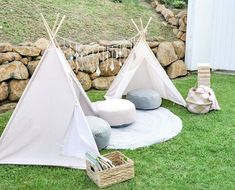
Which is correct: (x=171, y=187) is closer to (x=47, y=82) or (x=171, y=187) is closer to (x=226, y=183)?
(x=226, y=183)

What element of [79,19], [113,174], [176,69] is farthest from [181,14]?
[113,174]

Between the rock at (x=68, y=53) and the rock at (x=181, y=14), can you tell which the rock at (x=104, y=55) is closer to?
the rock at (x=68, y=53)

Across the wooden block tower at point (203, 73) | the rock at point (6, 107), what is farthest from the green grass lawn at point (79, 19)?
the wooden block tower at point (203, 73)

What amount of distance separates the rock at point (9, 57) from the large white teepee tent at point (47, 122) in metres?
1.03

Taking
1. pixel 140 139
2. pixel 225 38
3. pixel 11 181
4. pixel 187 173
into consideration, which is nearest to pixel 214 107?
pixel 140 139

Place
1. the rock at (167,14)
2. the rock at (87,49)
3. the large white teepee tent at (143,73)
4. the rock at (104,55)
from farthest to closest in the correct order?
→ the rock at (167,14)
the rock at (104,55)
the rock at (87,49)
the large white teepee tent at (143,73)

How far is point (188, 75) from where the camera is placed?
5.23m

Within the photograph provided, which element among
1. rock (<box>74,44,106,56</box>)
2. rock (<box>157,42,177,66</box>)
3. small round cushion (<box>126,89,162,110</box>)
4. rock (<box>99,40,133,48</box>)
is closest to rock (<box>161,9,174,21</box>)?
rock (<box>157,42,177,66</box>)

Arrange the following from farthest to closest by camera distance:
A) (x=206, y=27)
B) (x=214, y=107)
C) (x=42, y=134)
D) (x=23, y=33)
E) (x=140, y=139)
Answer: (x=206, y=27), (x=23, y=33), (x=214, y=107), (x=140, y=139), (x=42, y=134)

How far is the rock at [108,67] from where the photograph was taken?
4.51 meters

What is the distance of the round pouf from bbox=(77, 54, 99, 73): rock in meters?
0.99

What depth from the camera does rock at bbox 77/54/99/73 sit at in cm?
431

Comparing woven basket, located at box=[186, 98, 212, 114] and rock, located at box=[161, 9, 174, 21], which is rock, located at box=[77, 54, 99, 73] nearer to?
woven basket, located at box=[186, 98, 212, 114]

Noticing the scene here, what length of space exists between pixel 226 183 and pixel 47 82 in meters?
1.52
